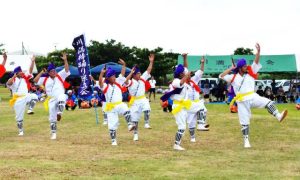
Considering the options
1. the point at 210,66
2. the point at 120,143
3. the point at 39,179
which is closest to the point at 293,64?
the point at 210,66

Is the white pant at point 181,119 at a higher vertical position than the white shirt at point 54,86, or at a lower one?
lower

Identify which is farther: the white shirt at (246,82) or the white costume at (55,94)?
the white costume at (55,94)

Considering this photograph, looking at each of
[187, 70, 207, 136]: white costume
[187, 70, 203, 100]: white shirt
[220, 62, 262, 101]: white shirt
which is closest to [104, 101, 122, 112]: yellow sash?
[187, 70, 207, 136]: white costume

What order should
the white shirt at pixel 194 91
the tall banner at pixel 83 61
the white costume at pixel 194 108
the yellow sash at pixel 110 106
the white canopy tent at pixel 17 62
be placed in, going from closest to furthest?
the yellow sash at pixel 110 106
the white costume at pixel 194 108
the white shirt at pixel 194 91
the tall banner at pixel 83 61
the white canopy tent at pixel 17 62

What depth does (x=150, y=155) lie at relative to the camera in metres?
11.1

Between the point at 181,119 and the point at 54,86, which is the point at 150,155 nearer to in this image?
the point at 181,119

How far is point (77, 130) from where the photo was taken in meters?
17.2

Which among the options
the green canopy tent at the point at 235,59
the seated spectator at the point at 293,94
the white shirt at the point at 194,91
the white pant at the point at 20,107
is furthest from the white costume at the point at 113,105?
the seated spectator at the point at 293,94

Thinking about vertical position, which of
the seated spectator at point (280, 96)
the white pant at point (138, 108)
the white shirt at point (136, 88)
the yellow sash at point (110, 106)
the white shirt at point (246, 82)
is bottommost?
the seated spectator at point (280, 96)

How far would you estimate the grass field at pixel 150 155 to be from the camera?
891 cm

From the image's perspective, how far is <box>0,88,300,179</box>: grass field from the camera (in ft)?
29.2

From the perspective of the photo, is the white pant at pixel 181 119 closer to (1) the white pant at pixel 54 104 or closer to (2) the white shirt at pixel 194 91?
(2) the white shirt at pixel 194 91

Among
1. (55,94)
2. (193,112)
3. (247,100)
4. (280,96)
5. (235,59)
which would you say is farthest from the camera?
(280,96)

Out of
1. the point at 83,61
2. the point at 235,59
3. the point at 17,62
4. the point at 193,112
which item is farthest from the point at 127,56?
the point at 193,112
